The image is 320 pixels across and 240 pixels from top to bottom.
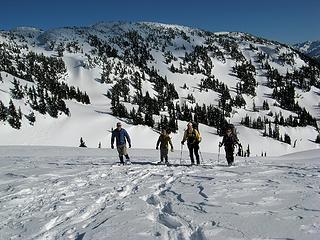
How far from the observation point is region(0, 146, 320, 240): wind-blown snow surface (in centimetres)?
939

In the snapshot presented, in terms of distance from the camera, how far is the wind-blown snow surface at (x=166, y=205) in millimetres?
9391

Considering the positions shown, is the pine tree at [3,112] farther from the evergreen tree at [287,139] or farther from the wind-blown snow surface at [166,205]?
the evergreen tree at [287,139]

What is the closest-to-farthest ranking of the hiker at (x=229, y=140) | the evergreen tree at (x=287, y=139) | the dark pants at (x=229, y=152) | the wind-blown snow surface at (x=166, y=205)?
the wind-blown snow surface at (x=166, y=205) < the hiker at (x=229, y=140) < the dark pants at (x=229, y=152) < the evergreen tree at (x=287, y=139)

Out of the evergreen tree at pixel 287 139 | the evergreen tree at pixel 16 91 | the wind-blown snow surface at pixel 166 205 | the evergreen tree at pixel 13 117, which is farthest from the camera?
the evergreen tree at pixel 287 139

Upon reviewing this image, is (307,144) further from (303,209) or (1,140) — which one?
(303,209)

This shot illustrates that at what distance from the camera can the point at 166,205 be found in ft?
39.4

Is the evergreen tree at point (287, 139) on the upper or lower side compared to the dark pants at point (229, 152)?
upper

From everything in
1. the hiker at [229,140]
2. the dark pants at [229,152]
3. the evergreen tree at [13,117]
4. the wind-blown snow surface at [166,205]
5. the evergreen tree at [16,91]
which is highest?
the evergreen tree at [16,91]

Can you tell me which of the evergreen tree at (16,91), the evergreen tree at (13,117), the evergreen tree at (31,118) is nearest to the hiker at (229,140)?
the evergreen tree at (13,117)

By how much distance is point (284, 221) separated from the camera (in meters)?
9.59

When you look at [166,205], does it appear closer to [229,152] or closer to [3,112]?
[229,152]

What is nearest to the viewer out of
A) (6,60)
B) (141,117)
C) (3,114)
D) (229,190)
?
(229,190)

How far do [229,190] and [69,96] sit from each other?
535ft

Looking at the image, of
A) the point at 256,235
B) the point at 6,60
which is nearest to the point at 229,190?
the point at 256,235
